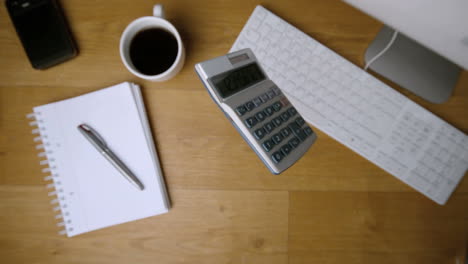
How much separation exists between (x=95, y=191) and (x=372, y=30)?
53cm

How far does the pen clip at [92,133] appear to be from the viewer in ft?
1.58

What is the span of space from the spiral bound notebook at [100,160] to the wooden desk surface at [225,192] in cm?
2

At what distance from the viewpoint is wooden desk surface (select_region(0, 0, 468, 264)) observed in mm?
502

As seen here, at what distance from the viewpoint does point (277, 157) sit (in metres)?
0.38

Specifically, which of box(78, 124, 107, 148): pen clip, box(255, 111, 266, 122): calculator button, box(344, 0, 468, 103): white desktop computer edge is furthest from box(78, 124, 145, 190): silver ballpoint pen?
box(344, 0, 468, 103): white desktop computer edge

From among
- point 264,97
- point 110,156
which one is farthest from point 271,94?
point 110,156

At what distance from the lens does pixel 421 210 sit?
50 cm

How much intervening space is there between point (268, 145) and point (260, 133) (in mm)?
→ 18

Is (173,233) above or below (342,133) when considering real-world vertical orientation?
below

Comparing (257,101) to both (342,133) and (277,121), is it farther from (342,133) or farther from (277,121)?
(342,133)

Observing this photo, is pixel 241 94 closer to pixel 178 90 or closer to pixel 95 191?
pixel 178 90

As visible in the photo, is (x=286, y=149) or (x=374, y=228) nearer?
(x=286, y=149)

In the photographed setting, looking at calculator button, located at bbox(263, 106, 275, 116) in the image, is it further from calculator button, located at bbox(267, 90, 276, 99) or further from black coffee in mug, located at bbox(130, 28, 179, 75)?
black coffee in mug, located at bbox(130, 28, 179, 75)

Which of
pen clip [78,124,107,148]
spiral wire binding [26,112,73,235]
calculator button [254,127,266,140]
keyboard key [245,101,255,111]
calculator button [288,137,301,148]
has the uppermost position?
keyboard key [245,101,255,111]
